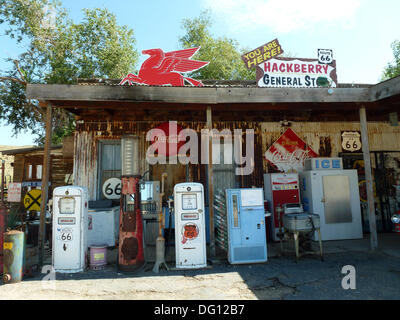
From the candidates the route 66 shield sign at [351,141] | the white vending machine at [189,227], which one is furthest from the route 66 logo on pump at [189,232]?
the route 66 shield sign at [351,141]

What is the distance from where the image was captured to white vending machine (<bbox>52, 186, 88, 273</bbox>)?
5328 millimetres

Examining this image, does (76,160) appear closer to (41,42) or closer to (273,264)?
(273,264)

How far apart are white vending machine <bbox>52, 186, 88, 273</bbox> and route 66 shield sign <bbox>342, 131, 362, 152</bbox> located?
832 cm

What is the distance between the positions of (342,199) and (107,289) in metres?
6.62

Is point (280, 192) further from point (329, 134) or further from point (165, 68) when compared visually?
point (165, 68)

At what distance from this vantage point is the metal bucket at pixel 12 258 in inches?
189

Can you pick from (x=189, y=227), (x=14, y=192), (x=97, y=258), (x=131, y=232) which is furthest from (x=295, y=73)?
(x=14, y=192)

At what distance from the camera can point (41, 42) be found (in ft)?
55.3

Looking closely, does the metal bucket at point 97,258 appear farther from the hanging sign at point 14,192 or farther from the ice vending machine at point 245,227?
the hanging sign at point 14,192

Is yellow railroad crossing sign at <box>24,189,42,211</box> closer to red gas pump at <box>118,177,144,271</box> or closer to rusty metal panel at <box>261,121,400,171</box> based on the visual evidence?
red gas pump at <box>118,177,144,271</box>

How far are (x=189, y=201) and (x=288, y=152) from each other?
478cm

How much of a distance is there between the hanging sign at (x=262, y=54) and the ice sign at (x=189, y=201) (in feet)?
17.6

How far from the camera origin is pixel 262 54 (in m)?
8.99
